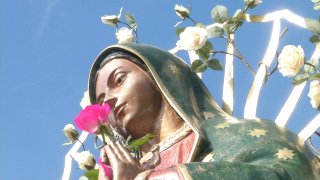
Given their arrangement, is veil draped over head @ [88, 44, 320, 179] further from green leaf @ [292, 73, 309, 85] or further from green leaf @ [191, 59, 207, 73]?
green leaf @ [292, 73, 309, 85]

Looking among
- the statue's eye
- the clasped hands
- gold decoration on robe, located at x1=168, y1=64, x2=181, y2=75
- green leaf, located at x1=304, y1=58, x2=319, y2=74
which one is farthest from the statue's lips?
green leaf, located at x1=304, y1=58, x2=319, y2=74

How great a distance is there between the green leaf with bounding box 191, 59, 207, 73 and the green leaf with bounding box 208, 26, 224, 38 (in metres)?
0.17

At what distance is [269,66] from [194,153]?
2.93 feet

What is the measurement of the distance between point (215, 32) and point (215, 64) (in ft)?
0.67

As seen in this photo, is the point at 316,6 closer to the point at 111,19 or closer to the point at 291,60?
the point at 291,60

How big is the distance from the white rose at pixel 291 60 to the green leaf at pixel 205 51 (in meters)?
0.56

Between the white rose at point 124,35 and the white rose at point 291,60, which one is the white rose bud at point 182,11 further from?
the white rose at point 291,60

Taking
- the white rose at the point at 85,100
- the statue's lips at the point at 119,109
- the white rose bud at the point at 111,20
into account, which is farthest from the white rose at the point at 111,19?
the statue's lips at the point at 119,109

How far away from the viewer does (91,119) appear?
15.2 ft

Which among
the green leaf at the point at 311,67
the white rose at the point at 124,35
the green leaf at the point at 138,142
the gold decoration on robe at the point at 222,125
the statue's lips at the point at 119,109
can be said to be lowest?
the gold decoration on robe at the point at 222,125

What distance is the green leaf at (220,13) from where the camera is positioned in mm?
5727

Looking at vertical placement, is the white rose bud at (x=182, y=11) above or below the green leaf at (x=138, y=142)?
above

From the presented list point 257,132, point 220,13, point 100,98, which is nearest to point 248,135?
point 257,132

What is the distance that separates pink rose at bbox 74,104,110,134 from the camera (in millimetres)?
4625
